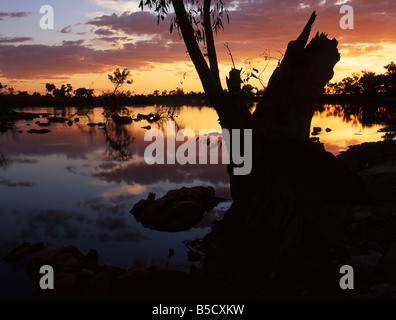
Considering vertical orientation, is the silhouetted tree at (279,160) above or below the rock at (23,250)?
above

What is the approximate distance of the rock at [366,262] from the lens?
616 cm

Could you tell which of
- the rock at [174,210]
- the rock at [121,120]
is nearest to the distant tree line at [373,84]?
the rock at [121,120]

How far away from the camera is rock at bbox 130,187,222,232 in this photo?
11023 millimetres

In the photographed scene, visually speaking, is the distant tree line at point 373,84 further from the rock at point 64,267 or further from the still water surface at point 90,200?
the rock at point 64,267

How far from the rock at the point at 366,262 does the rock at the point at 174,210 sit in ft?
18.4

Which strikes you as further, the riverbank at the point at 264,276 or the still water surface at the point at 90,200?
the still water surface at the point at 90,200

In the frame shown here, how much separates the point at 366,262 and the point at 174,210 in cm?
652

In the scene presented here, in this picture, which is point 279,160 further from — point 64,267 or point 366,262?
point 64,267

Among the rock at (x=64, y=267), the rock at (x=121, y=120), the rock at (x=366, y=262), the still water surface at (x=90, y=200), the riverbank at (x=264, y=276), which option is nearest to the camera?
the riverbank at (x=264, y=276)

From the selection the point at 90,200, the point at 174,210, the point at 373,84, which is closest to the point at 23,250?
the point at 174,210

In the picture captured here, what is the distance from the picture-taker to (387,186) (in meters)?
10.4

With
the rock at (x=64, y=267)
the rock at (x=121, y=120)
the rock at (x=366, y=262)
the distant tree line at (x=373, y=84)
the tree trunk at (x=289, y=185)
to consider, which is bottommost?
the rock at (x=64, y=267)

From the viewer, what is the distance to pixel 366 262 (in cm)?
630
